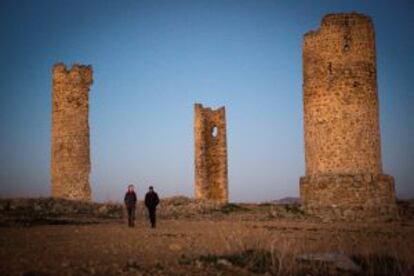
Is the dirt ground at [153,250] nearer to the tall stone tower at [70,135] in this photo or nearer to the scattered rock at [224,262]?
the scattered rock at [224,262]

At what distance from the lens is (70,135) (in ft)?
89.6

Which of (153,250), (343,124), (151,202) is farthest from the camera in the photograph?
(343,124)

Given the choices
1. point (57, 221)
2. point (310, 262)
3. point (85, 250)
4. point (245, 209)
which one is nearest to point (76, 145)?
point (245, 209)

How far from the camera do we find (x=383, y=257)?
31.1 feet

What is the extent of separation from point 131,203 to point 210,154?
53.6 feet

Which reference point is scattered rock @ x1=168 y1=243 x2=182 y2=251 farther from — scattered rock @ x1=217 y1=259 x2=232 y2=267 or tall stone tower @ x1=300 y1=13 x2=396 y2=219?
tall stone tower @ x1=300 y1=13 x2=396 y2=219

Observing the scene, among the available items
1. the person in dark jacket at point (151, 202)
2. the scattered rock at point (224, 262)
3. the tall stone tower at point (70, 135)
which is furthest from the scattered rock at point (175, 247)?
the tall stone tower at point (70, 135)

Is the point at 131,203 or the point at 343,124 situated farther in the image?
the point at 343,124

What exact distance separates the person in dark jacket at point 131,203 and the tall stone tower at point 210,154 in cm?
1507

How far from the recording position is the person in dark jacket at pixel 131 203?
16359 millimetres

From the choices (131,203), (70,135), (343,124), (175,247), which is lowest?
(175,247)

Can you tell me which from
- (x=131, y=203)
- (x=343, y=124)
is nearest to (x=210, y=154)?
(x=343, y=124)

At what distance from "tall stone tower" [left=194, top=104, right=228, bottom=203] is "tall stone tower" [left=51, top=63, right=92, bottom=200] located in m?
6.51

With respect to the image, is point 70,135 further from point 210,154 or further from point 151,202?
point 151,202
